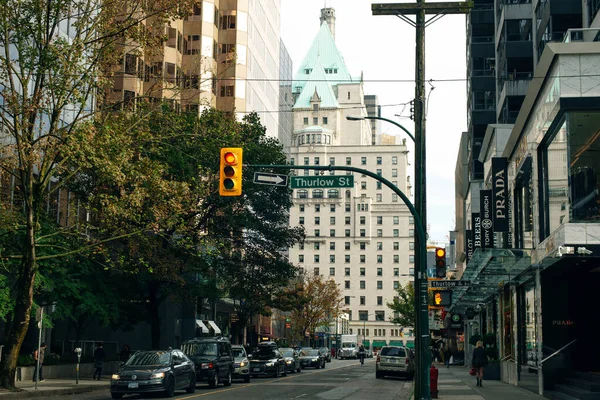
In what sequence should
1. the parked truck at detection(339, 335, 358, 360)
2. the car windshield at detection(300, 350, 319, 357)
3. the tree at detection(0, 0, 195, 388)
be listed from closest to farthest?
the tree at detection(0, 0, 195, 388) → the car windshield at detection(300, 350, 319, 357) → the parked truck at detection(339, 335, 358, 360)

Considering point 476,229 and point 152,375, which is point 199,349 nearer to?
point 152,375

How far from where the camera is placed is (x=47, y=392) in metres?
26.2

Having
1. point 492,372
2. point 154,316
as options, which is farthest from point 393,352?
point 154,316

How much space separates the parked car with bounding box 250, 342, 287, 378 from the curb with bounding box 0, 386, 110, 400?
11.5m

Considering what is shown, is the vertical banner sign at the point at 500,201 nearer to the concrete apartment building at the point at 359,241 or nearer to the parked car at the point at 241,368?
the parked car at the point at 241,368

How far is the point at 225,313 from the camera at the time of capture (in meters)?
75.1

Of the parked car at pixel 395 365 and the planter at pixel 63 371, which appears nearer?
the planter at pixel 63 371

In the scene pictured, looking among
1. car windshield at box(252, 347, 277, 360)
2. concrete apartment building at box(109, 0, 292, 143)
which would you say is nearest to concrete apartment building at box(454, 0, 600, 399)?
car windshield at box(252, 347, 277, 360)

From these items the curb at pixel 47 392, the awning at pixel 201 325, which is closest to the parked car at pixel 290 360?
the awning at pixel 201 325

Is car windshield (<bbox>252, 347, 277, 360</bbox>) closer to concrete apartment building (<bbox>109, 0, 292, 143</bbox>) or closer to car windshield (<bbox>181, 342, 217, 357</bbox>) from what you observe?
car windshield (<bbox>181, 342, 217, 357</bbox>)

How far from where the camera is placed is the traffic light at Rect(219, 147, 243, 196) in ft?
63.0

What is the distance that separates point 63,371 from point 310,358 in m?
25.5

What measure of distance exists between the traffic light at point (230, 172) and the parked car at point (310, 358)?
3957cm

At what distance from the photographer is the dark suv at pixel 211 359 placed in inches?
1233
